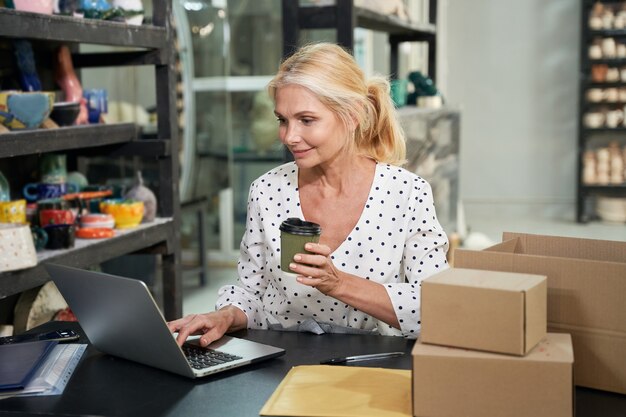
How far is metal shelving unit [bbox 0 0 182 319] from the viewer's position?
2598 millimetres

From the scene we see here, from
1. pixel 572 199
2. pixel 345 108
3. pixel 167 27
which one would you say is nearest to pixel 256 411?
pixel 345 108

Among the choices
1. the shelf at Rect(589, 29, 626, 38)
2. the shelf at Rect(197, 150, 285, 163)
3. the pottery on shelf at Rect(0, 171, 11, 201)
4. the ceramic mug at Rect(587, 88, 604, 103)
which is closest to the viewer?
the pottery on shelf at Rect(0, 171, 11, 201)

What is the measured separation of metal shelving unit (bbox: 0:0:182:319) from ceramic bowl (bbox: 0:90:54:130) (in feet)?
0.16

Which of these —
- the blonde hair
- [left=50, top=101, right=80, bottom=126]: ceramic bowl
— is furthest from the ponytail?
[left=50, top=101, right=80, bottom=126]: ceramic bowl

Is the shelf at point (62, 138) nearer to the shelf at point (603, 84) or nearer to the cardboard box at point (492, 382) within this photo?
the cardboard box at point (492, 382)

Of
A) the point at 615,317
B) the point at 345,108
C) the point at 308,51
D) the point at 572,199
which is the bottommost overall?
the point at 572,199

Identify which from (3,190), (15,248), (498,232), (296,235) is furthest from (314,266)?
(498,232)

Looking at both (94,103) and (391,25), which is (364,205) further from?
(391,25)

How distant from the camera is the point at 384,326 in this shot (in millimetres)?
2084

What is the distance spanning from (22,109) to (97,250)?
576 millimetres

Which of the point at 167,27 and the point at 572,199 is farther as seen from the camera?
the point at 572,199

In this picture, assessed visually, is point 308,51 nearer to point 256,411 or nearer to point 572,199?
point 256,411

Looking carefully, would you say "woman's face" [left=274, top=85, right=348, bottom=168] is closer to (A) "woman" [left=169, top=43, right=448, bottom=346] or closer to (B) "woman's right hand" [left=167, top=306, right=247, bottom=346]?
(A) "woman" [left=169, top=43, right=448, bottom=346]

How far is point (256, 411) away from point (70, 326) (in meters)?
0.71
